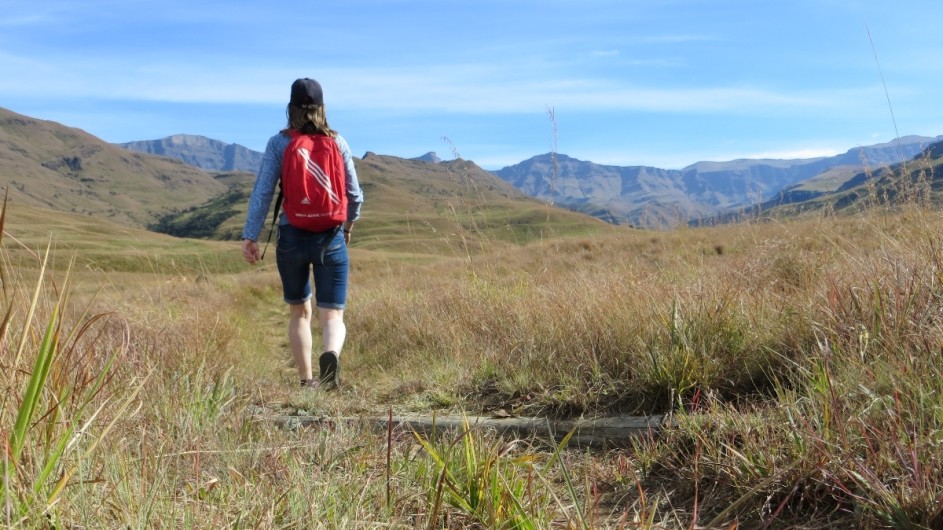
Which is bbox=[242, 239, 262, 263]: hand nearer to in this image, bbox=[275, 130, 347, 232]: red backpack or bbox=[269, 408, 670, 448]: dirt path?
bbox=[275, 130, 347, 232]: red backpack

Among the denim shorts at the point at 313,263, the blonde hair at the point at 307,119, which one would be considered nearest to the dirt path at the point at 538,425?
the denim shorts at the point at 313,263

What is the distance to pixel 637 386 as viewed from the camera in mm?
3234

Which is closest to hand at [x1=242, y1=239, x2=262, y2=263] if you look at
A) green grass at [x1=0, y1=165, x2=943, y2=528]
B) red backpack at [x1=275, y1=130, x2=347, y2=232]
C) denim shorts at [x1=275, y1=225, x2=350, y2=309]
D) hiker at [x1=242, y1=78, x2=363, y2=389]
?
hiker at [x1=242, y1=78, x2=363, y2=389]

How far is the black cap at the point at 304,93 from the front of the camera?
4328mm

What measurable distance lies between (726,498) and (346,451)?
1.33 metres

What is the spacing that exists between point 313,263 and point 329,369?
760mm

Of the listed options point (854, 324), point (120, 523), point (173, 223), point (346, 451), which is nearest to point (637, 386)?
point (854, 324)

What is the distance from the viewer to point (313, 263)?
4.57 meters

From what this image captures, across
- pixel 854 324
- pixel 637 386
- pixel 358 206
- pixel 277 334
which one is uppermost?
pixel 358 206

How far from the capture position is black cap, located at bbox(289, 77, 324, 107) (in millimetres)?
4328

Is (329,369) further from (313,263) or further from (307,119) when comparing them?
(307,119)

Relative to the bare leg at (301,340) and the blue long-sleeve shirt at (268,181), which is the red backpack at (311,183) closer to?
the blue long-sleeve shirt at (268,181)

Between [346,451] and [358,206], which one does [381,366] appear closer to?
[358,206]

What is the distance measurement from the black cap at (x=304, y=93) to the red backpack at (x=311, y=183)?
0.21 metres
